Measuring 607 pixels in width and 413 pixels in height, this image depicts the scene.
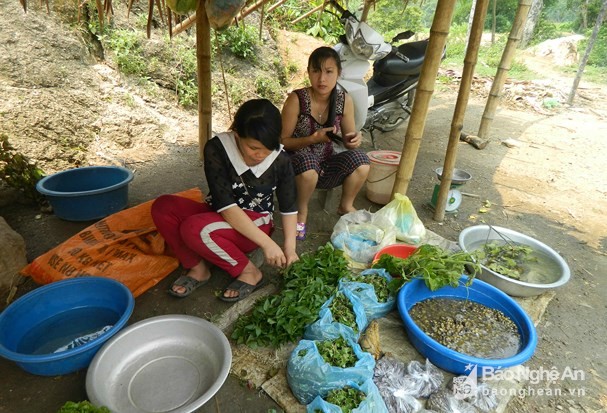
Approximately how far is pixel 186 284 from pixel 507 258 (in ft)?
7.25

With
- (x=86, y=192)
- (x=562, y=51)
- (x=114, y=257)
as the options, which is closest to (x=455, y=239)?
(x=114, y=257)

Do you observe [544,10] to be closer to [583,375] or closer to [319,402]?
[583,375]

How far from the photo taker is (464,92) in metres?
2.99

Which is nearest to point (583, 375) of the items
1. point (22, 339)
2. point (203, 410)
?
point (203, 410)

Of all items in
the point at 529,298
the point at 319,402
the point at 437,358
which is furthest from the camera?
the point at 529,298

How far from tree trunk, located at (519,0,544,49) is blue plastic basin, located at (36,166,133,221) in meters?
16.9

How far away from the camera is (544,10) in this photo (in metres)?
17.0

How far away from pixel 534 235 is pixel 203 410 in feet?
10.1

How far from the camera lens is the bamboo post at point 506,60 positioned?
15.3 ft

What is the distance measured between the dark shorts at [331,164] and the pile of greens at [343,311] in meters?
1.03

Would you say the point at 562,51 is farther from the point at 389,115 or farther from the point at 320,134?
the point at 320,134

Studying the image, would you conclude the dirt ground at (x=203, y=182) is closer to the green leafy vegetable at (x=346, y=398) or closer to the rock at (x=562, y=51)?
the green leafy vegetable at (x=346, y=398)

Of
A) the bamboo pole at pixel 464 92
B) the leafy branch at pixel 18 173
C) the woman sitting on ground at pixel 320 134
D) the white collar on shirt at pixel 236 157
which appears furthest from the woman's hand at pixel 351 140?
the leafy branch at pixel 18 173

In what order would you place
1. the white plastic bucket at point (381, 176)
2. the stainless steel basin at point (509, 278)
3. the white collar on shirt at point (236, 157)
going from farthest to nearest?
the white plastic bucket at point (381, 176) < the stainless steel basin at point (509, 278) < the white collar on shirt at point (236, 157)
